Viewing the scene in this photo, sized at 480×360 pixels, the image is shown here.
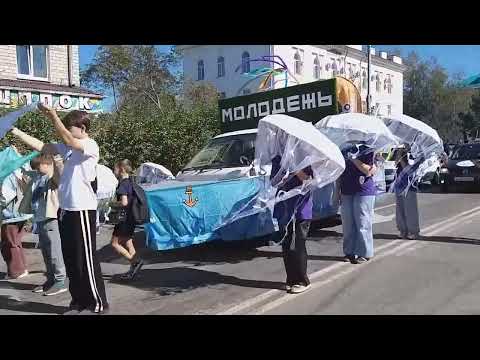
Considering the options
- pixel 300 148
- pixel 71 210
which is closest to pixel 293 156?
pixel 300 148

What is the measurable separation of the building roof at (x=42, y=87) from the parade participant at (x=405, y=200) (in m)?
→ 14.4

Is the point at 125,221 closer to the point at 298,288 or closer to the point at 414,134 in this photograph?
the point at 298,288

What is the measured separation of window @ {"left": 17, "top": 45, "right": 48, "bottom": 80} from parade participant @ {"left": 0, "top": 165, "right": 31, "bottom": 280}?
14.5 meters

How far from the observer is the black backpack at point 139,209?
21.4ft

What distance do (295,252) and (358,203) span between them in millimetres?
1754

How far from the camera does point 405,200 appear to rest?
29.7 feet

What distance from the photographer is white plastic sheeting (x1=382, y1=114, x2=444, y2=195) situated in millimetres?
8141

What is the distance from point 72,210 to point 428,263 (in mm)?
4822

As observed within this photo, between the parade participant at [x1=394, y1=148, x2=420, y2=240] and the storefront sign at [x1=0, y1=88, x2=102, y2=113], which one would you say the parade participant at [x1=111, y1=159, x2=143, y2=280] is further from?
the storefront sign at [x1=0, y1=88, x2=102, y2=113]

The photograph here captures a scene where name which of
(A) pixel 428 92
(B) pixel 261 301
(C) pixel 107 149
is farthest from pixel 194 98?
(A) pixel 428 92

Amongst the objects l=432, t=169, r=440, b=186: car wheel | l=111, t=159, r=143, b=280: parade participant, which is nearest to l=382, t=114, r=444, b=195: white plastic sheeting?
l=111, t=159, r=143, b=280: parade participant

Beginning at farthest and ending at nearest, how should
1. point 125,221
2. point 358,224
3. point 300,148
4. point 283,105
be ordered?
point 283,105 < point 358,224 < point 125,221 < point 300,148
